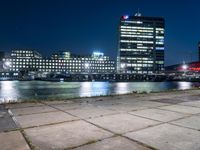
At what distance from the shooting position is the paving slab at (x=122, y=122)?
6148 mm

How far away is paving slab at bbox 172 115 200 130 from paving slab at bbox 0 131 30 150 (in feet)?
14.3

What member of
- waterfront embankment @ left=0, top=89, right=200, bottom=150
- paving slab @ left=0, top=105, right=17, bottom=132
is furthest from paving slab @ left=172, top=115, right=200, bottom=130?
paving slab @ left=0, top=105, right=17, bottom=132

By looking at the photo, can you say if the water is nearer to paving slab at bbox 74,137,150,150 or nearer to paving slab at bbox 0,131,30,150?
paving slab at bbox 0,131,30,150

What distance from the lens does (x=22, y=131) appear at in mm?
5824

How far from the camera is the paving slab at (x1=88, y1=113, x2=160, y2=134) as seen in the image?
615cm

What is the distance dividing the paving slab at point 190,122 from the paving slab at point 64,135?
2449mm

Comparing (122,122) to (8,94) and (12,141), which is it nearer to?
(12,141)

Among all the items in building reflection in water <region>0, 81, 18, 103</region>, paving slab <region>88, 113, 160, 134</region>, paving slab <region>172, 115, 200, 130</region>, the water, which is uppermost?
paving slab <region>88, 113, 160, 134</region>

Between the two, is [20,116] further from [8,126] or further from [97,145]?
[97,145]

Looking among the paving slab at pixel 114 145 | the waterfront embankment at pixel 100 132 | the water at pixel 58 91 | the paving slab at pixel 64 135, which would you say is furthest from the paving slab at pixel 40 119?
the water at pixel 58 91

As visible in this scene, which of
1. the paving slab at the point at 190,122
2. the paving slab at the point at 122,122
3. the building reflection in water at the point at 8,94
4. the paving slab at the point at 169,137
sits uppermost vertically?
the paving slab at the point at 122,122

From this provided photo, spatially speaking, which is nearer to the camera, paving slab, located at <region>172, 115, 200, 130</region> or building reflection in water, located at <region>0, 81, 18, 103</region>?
paving slab, located at <region>172, 115, 200, 130</region>

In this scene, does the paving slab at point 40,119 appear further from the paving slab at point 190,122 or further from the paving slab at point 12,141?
the paving slab at point 190,122

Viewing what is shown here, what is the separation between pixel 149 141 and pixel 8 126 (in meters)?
3.81
